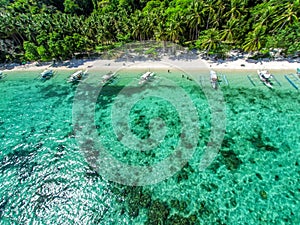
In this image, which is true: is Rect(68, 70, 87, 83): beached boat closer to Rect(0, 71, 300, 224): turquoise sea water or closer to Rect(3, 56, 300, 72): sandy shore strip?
Rect(3, 56, 300, 72): sandy shore strip

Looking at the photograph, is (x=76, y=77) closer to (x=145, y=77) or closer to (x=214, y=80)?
(x=145, y=77)

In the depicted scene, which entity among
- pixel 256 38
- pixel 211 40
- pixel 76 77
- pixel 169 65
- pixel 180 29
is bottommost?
pixel 76 77

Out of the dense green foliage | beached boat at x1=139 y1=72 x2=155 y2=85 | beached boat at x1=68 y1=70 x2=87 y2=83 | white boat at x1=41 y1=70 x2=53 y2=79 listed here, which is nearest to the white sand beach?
the dense green foliage

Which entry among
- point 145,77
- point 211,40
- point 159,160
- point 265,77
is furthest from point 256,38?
point 159,160

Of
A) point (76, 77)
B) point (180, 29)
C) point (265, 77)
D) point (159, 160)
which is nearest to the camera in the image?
point (159, 160)

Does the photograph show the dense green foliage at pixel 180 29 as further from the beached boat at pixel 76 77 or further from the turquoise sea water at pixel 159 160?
the turquoise sea water at pixel 159 160

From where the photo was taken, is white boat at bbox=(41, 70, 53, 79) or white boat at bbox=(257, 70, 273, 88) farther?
white boat at bbox=(41, 70, 53, 79)

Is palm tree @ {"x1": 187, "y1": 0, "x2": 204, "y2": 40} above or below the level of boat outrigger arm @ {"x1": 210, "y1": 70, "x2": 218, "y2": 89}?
above
